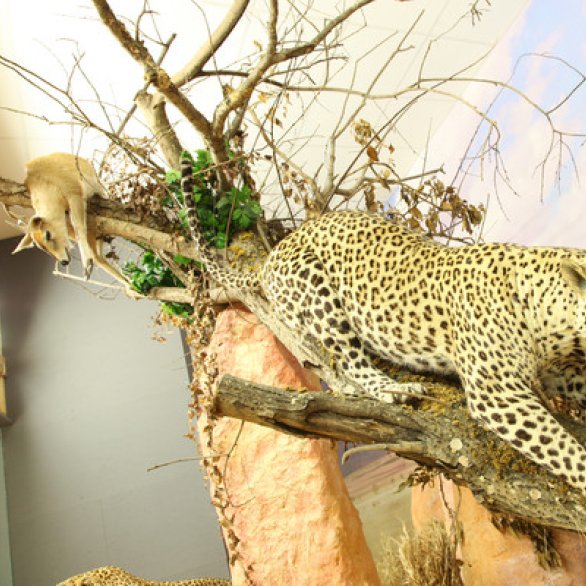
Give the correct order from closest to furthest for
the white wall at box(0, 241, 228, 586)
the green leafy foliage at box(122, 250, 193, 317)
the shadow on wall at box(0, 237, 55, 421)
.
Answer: the green leafy foliage at box(122, 250, 193, 317), the white wall at box(0, 241, 228, 586), the shadow on wall at box(0, 237, 55, 421)

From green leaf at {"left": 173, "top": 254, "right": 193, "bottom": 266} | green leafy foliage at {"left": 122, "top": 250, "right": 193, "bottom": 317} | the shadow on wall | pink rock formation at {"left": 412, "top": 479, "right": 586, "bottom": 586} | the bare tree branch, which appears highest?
the shadow on wall

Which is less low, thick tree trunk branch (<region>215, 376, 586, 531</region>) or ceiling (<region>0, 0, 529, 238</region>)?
ceiling (<region>0, 0, 529, 238</region>)

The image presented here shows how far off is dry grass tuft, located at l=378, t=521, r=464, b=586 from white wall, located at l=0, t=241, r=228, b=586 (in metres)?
1.48

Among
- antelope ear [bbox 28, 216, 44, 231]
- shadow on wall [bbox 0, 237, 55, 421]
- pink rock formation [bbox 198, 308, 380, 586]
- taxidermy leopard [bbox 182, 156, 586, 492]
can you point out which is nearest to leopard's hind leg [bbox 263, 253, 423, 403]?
taxidermy leopard [bbox 182, 156, 586, 492]

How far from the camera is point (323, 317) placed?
259 cm

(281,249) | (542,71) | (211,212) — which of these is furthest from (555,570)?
(542,71)

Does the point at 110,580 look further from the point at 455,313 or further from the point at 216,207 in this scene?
the point at 455,313

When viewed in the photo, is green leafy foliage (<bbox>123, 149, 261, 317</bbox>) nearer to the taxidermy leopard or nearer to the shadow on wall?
the taxidermy leopard

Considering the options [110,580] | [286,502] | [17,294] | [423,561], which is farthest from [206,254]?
[17,294]

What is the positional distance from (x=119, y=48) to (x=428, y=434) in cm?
327

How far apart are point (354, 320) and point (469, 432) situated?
1.91 feet

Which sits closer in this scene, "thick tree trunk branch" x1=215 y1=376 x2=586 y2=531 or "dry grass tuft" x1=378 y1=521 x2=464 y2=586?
"thick tree trunk branch" x1=215 y1=376 x2=586 y2=531

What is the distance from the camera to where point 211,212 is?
3.50m

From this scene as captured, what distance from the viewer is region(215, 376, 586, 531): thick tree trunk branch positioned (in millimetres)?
2113
